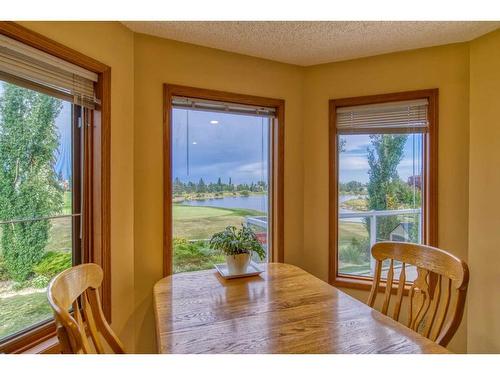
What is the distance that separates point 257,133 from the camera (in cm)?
234

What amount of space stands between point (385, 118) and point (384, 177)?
451mm

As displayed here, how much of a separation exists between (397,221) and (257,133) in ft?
4.24

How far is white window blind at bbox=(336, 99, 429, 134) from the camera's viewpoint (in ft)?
6.91

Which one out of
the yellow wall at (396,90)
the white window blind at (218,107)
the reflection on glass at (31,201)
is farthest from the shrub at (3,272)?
the yellow wall at (396,90)

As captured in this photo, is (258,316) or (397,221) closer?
(258,316)

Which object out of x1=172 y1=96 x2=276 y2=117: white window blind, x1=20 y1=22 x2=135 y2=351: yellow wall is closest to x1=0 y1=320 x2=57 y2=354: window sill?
x1=20 y1=22 x2=135 y2=351: yellow wall

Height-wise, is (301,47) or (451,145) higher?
(301,47)

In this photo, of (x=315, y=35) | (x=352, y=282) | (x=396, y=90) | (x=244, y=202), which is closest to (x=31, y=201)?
(x=244, y=202)

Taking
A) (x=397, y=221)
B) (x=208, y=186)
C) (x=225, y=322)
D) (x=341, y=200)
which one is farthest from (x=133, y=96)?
A: (x=397, y=221)

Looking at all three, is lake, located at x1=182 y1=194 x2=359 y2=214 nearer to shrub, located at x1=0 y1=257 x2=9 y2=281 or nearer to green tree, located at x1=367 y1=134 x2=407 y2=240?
green tree, located at x1=367 y1=134 x2=407 y2=240

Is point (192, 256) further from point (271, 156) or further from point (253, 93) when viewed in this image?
point (253, 93)

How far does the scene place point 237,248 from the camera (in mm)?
1760

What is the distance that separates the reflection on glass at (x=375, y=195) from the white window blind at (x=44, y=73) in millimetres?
1815
